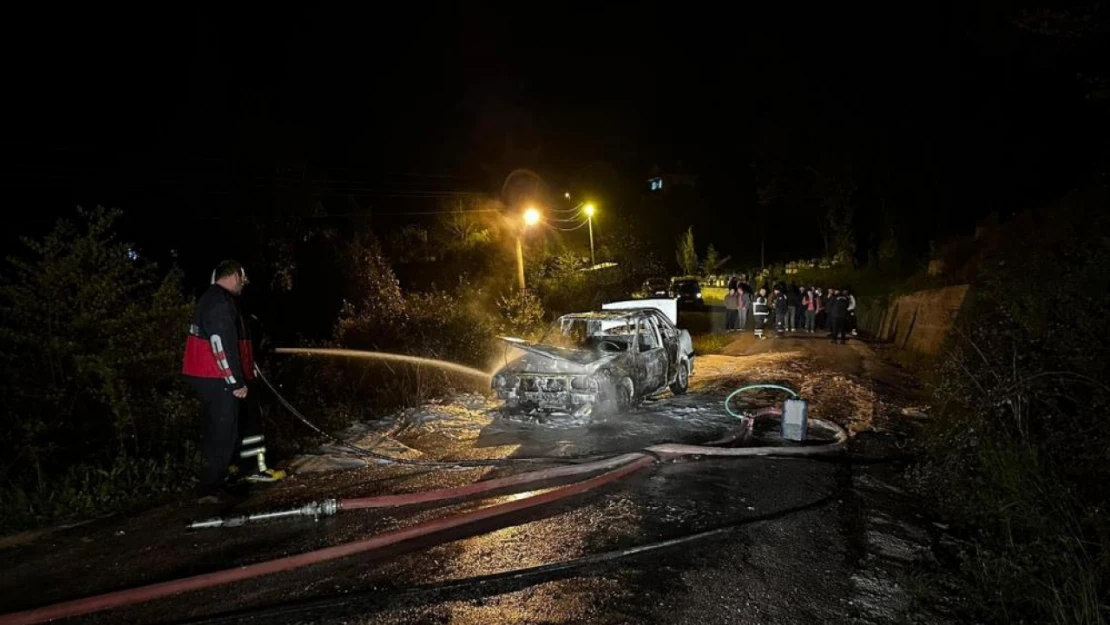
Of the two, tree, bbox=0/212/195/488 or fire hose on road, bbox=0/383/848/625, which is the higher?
tree, bbox=0/212/195/488

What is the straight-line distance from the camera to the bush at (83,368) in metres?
5.35

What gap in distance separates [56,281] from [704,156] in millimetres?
74136

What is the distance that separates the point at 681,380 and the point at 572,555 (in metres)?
7.24

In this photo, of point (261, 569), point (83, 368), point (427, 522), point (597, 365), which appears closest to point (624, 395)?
point (597, 365)

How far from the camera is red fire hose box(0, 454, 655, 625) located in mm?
3258

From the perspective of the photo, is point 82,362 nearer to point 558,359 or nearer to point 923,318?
point 558,359

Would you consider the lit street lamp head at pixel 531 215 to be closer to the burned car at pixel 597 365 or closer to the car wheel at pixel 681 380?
the burned car at pixel 597 365

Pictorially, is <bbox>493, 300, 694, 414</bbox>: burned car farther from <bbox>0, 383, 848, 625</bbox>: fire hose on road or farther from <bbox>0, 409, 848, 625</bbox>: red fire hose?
<bbox>0, 383, 848, 625</bbox>: fire hose on road

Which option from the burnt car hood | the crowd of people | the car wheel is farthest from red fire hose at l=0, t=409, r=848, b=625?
the crowd of people

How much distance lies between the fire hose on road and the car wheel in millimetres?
3333

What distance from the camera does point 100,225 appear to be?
18.9ft

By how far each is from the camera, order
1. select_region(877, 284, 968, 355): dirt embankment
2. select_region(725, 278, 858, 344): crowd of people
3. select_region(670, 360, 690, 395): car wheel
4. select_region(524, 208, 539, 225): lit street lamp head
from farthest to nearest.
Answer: select_region(725, 278, 858, 344): crowd of people → select_region(524, 208, 539, 225): lit street lamp head → select_region(877, 284, 968, 355): dirt embankment → select_region(670, 360, 690, 395): car wheel

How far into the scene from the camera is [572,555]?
13.0 feet

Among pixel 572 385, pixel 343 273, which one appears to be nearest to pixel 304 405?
pixel 572 385
